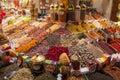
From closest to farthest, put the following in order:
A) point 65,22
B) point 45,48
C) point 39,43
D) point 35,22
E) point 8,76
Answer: point 8,76
point 45,48
point 39,43
point 65,22
point 35,22

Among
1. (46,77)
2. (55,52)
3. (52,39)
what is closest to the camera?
(46,77)

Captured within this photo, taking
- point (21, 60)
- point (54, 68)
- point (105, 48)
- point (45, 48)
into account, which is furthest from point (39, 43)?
point (105, 48)

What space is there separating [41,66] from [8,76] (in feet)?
1.24

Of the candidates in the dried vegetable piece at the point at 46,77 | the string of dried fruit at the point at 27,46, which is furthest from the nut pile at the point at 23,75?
the string of dried fruit at the point at 27,46

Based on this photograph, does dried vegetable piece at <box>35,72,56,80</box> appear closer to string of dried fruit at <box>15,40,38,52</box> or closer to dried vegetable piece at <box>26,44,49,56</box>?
dried vegetable piece at <box>26,44,49,56</box>

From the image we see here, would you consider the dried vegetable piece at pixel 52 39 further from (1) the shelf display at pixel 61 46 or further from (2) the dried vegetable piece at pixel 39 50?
(2) the dried vegetable piece at pixel 39 50

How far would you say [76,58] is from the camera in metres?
2.15

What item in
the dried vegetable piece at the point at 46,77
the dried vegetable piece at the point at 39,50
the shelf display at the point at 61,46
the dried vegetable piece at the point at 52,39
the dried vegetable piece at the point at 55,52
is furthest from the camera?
the dried vegetable piece at the point at 52,39

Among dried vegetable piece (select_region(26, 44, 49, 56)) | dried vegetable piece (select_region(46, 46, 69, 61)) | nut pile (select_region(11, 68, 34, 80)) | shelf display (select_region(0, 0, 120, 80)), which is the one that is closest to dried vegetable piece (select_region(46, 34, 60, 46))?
shelf display (select_region(0, 0, 120, 80))

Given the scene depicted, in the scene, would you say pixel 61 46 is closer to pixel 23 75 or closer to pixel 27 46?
pixel 27 46

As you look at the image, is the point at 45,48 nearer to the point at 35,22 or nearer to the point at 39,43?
the point at 39,43

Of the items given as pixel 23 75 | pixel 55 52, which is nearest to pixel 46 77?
pixel 23 75

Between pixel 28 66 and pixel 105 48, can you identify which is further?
pixel 105 48

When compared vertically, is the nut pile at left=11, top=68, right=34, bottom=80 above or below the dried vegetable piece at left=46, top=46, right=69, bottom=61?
below
